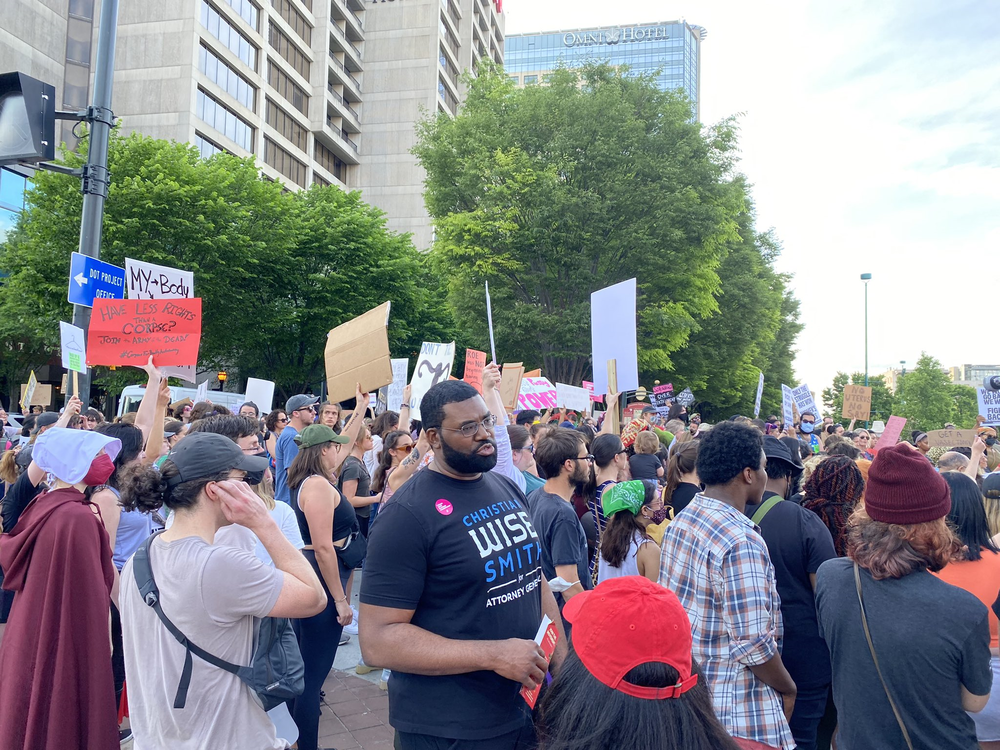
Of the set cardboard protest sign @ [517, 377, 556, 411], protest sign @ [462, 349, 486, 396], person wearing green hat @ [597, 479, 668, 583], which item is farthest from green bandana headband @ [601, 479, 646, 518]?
cardboard protest sign @ [517, 377, 556, 411]

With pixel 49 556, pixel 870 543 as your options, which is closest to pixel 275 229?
pixel 49 556

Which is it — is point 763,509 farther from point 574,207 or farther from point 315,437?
point 574,207

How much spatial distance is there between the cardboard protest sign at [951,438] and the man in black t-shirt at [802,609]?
9.02 metres

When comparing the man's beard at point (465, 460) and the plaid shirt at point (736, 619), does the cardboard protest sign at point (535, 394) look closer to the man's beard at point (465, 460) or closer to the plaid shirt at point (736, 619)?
the plaid shirt at point (736, 619)

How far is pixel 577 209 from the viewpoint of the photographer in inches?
950

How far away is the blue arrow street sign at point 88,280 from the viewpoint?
24.2 feet

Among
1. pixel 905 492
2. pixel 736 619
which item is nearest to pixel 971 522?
pixel 905 492

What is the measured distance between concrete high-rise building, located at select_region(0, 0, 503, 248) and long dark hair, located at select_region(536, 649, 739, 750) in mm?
40932

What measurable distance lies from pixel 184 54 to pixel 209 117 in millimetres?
3191

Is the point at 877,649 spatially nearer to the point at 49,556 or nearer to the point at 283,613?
the point at 283,613

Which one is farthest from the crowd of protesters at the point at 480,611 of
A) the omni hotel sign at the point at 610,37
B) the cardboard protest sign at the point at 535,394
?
the omni hotel sign at the point at 610,37

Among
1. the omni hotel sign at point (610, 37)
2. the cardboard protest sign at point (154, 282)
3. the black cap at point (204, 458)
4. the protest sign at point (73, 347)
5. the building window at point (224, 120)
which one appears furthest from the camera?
the omni hotel sign at point (610, 37)

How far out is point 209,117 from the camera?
40.1 metres

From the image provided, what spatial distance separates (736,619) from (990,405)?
35.0 ft
